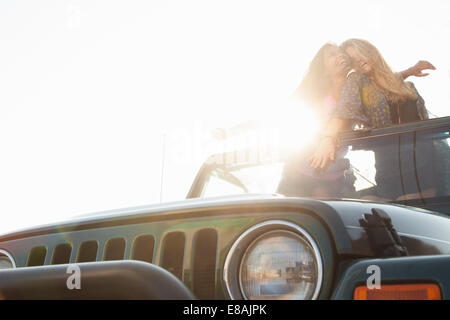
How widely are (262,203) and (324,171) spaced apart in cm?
108

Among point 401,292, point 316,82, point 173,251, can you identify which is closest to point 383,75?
point 316,82

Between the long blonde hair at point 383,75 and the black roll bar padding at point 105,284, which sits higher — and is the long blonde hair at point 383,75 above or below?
above

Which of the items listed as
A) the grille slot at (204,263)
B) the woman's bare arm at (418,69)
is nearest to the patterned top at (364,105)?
the woman's bare arm at (418,69)

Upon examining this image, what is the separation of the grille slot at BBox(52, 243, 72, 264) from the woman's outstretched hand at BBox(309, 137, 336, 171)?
4.40 ft

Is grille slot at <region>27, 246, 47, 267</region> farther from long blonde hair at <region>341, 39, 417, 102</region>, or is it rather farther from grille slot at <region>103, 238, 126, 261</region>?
long blonde hair at <region>341, 39, 417, 102</region>

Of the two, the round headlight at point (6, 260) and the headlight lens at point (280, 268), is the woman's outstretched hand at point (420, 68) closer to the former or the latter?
the headlight lens at point (280, 268)

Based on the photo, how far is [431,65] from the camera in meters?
3.34

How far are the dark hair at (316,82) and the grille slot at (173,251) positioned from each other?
172cm

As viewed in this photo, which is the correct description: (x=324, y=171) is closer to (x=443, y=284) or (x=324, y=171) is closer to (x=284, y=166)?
(x=284, y=166)

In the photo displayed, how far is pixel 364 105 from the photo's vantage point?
2834 mm

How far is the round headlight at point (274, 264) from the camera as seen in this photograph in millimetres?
1312

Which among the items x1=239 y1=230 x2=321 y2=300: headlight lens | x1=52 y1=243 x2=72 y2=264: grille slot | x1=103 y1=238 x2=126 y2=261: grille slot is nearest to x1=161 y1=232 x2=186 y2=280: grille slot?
x1=103 y1=238 x2=126 y2=261: grille slot

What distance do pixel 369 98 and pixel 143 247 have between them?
5.80 ft
